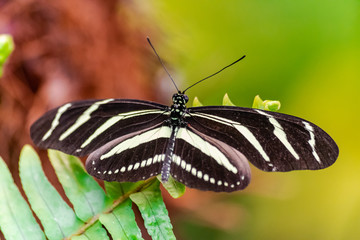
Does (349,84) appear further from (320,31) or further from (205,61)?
(205,61)

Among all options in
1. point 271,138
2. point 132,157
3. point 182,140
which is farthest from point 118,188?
point 271,138

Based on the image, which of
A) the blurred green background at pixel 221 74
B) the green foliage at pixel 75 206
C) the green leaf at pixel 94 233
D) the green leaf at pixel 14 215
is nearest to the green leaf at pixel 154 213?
the green foliage at pixel 75 206

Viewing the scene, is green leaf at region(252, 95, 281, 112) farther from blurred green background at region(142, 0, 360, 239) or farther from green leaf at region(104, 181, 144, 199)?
blurred green background at region(142, 0, 360, 239)

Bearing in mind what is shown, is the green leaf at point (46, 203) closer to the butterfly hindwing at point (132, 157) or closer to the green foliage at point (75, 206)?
the green foliage at point (75, 206)

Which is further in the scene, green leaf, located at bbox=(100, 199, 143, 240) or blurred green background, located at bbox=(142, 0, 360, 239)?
blurred green background, located at bbox=(142, 0, 360, 239)

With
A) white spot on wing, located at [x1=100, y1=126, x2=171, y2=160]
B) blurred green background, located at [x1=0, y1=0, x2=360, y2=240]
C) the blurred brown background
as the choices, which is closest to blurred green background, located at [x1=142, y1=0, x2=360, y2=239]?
blurred green background, located at [x1=0, y1=0, x2=360, y2=240]
